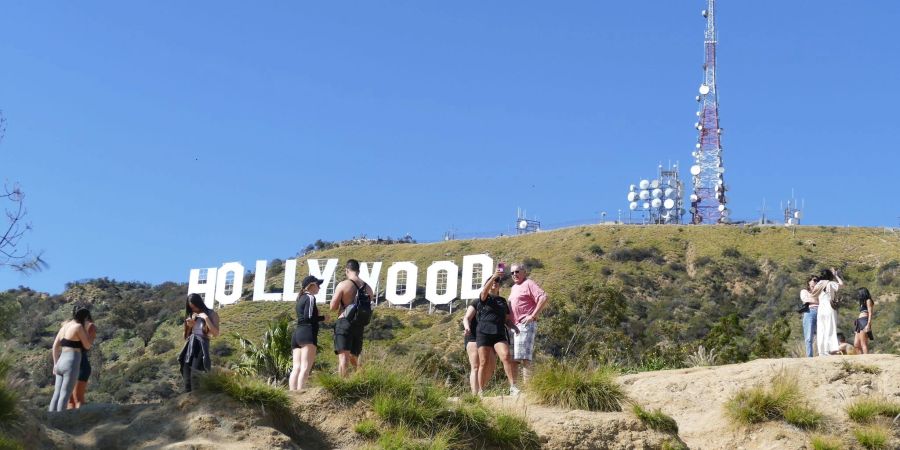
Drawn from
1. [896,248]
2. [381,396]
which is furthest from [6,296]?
[896,248]

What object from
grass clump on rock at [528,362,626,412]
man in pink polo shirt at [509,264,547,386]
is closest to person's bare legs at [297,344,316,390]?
grass clump on rock at [528,362,626,412]

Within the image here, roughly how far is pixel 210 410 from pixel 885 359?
8.85 meters

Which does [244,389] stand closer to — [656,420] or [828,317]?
[656,420]

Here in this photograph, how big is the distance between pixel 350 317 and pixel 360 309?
15 cm

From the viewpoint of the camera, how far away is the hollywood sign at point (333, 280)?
60000mm

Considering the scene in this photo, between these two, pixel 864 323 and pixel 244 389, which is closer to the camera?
pixel 244 389

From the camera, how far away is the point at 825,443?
12.0 metres

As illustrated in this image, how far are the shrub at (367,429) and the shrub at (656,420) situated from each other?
104 inches

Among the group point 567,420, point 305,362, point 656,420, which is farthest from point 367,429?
point 656,420

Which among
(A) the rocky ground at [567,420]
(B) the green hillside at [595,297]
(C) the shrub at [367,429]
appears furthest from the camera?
(B) the green hillside at [595,297]

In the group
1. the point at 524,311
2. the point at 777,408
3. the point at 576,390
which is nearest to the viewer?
the point at 576,390

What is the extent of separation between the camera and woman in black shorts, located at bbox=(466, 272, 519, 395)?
13.1m

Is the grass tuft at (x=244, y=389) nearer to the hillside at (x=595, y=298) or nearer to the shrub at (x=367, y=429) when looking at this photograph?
the shrub at (x=367, y=429)

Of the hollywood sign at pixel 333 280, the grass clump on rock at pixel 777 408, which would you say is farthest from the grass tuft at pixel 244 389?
the hollywood sign at pixel 333 280
